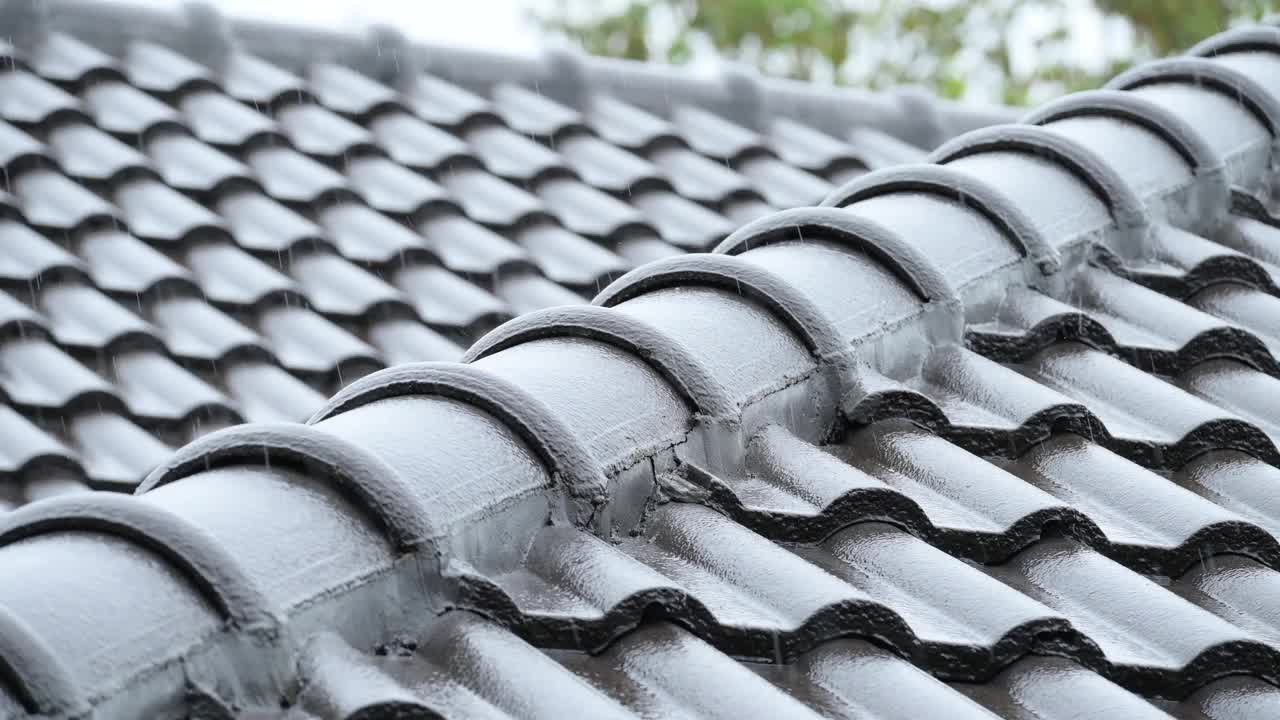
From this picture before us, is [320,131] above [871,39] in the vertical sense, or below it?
below

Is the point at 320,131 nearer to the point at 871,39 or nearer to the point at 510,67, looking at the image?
the point at 510,67

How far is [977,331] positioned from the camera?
119 inches

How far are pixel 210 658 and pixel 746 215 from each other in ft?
13.7

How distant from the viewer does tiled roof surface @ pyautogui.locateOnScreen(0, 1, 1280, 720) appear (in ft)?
6.07

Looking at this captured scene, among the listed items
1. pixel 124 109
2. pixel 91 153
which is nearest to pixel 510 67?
pixel 124 109

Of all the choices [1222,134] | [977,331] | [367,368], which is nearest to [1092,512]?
[977,331]

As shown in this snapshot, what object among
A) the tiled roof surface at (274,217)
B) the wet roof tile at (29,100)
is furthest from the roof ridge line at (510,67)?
the wet roof tile at (29,100)

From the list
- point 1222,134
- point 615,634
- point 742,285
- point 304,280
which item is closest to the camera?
point 615,634

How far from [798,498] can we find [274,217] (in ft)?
10.1

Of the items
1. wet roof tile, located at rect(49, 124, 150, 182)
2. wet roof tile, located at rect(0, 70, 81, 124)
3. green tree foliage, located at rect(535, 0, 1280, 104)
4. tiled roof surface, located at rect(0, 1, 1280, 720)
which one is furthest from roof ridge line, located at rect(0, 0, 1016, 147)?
green tree foliage, located at rect(535, 0, 1280, 104)

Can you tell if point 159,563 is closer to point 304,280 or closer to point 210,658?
point 210,658

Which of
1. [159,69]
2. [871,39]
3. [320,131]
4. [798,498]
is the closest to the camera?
[798,498]

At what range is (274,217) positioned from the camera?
16.5ft

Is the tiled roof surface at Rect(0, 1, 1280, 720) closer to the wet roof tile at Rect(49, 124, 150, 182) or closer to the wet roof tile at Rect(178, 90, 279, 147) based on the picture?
the wet roof tile at Rect(49, 124, 150, 182)
